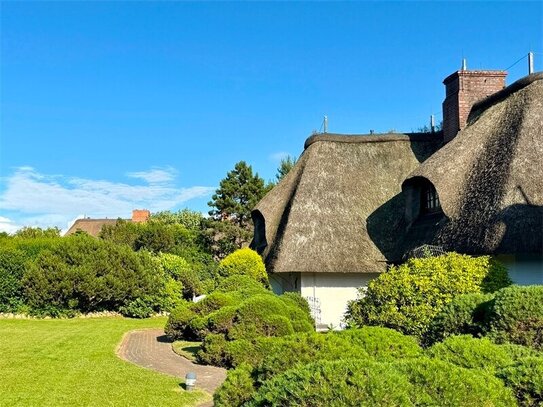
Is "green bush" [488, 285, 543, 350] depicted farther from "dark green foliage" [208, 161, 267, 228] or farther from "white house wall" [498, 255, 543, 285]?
"dark green foliage" [208, 161, 267, 228]

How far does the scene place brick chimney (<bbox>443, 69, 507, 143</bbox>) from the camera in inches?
832

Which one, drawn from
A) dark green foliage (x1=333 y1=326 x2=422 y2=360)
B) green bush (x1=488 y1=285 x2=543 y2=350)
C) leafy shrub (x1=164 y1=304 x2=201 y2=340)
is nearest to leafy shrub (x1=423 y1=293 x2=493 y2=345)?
green bush (x1=488 y1=285 x2=543 y2=350)

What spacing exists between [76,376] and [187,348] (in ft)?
14.6

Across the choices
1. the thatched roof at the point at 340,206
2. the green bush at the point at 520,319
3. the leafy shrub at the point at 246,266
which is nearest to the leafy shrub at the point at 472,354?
the green bush at the point at 520,319

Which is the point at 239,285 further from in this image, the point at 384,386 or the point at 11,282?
the point at 384,386

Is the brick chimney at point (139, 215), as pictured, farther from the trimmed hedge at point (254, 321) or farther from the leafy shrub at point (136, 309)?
the trimmed hedge at point (254, 321)

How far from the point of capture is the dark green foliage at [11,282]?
25094 mm

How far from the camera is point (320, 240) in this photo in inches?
807

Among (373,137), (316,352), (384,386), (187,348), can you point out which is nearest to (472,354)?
(316,352)

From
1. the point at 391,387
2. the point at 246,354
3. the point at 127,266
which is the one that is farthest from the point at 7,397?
the point at 127,266

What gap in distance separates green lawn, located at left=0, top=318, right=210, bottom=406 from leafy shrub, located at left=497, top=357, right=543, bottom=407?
525cm

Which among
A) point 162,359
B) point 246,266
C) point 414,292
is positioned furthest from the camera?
point 246,266

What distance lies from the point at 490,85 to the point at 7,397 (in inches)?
743

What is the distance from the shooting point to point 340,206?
2183cm
